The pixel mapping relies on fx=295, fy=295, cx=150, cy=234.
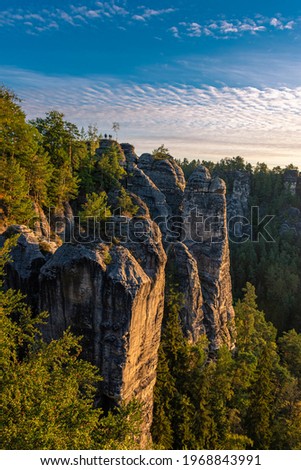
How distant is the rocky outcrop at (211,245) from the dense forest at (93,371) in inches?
123

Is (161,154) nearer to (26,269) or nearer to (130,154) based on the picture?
(130,154)

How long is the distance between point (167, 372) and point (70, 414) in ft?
44.7

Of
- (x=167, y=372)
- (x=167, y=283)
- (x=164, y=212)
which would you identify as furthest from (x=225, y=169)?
(x=167, y=372)

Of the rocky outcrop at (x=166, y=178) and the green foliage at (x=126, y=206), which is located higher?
the rocky outcrop at (x=166, y=178)

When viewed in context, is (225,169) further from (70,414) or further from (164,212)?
(70,414)

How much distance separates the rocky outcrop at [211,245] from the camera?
103 feet

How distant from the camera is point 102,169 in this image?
31172 millimetres

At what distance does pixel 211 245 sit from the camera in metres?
A: 32.5

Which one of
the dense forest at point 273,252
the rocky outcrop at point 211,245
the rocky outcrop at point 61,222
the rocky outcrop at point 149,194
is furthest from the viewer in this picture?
the dense forest at point 273,252

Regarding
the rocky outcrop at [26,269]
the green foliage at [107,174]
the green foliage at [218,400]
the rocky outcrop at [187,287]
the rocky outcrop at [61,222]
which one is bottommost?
the green foliage at [218,400]

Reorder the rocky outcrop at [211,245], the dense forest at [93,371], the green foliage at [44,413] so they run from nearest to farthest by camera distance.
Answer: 1. the green foliage at [44,413]
2. the dense forest at [93,371]
3. the rocky outcrop at [211,245]

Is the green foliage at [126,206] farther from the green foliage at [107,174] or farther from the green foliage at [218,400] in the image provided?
the green foliage at [218,400]

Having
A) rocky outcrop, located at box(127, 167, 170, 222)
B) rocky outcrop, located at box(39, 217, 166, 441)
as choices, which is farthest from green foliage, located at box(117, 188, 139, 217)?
rocky outcrop, located at box(39, 217, 166, 441)

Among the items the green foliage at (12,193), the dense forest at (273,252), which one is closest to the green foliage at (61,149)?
the green foliage at (12,193)
